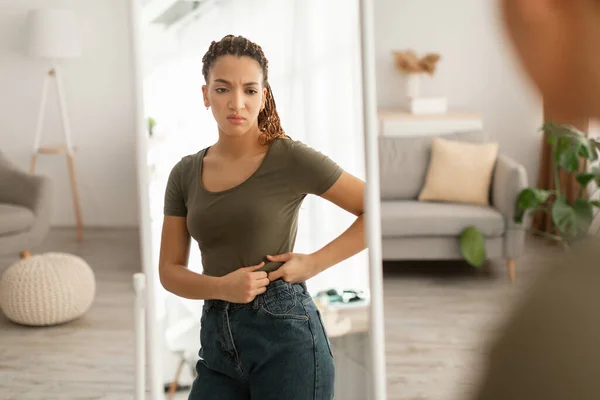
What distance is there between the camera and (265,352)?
52.2 inches

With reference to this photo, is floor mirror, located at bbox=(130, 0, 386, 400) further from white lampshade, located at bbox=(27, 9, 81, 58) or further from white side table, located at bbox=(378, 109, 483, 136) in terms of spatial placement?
white lampshade, located at bbox=(27, 9, 81, 58)

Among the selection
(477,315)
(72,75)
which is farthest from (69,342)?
(72,75)

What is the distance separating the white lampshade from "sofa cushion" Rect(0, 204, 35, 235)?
1.37m

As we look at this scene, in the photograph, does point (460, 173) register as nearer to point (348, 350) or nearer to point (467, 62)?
point (467, 62)

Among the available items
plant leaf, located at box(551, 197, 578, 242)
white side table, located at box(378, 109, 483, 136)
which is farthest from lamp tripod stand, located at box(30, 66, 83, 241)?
plant leaf, located at box(551, 197, 578, 242)

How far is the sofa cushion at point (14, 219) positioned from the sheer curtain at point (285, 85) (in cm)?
310

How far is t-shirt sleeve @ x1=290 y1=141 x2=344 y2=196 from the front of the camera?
54.8 inches

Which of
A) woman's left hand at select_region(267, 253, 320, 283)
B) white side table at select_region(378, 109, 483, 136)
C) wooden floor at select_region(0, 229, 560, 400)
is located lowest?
wooden floor at select_region(0, 229, 560, 400)

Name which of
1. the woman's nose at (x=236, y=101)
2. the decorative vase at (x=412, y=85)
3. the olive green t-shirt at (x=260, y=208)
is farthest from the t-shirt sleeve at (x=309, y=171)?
the decorative vase at (x=412, y=85)

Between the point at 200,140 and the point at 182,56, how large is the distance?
0.16 meters

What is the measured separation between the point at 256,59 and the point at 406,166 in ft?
11.5

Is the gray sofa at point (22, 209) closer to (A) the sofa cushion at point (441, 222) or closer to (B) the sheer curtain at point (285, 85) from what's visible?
(A) the sofa cushion at point (441, 222)

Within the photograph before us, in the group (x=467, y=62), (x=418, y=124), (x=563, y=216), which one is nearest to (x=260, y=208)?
(x=563, y=216)

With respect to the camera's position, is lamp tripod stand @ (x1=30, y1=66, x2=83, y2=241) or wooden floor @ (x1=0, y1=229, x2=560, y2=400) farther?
lamp tripod stand @ (x1=30, y1=66, x2=83, y2=241)
